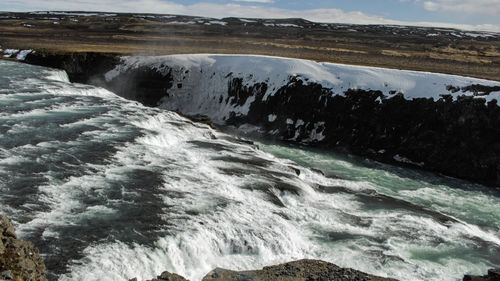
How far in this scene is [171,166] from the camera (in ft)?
58.2

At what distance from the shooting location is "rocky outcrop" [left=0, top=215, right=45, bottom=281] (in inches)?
287

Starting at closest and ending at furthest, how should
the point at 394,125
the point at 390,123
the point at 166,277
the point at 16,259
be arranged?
the point at 16,259 → the point at 166,277 → the point at 394,125 → the point at 390,123

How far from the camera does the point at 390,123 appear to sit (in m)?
30.6

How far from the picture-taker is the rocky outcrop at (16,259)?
7.29 metres

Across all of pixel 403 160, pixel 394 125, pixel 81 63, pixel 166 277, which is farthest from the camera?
pixel 81 63

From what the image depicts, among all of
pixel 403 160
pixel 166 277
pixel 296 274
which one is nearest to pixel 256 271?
pixel 296 274

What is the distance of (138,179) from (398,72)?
26478mm

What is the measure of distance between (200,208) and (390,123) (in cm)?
2114

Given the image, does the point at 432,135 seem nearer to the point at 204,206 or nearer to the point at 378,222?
Answer: the point at 378,222

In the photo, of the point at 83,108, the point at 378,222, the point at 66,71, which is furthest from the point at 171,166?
the point at 66,71

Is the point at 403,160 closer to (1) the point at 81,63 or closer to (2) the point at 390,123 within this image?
(2) the point at 390,123

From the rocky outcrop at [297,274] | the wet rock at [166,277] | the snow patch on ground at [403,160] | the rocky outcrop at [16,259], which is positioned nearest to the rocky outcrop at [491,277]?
the rocky outcrop at [297,274]

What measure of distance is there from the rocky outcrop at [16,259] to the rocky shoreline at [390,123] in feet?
80.8

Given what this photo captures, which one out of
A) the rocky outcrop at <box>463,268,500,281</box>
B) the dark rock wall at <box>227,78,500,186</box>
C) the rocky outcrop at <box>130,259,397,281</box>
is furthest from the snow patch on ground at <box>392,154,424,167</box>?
the rocky outcrop at <box>130,259,397,281</box>
